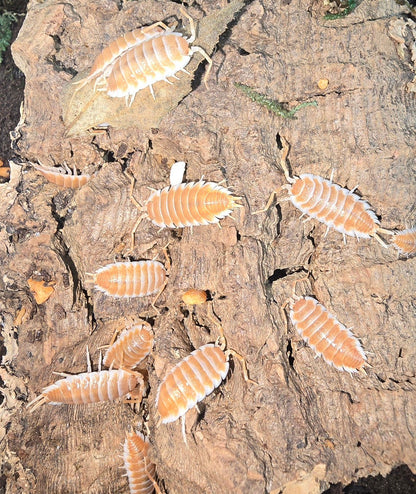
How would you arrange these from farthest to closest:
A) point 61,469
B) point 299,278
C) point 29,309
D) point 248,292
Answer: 1. point 29,309
2. point 61,469
3. point 299,278
4. point 248,292

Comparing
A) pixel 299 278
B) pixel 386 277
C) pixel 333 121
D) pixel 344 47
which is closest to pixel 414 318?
pixel 386 277

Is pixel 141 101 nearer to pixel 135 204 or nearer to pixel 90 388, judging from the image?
pixel 135 204

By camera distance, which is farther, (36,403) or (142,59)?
(36,403)

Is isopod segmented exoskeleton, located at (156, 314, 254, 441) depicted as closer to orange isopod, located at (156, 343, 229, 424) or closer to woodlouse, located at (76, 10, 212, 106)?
orange isopod, located at (156, 343, 229, 424)

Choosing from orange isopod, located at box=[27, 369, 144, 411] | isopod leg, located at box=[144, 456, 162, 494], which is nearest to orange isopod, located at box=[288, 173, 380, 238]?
orange isopod, located at box=[27, 369, 144, 411]

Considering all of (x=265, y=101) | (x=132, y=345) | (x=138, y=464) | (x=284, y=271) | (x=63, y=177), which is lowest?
(x=138, y=464)

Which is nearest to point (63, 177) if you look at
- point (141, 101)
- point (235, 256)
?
point (141, 101)

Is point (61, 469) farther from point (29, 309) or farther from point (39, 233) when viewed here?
point (39, 233)

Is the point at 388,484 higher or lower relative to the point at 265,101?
lower
